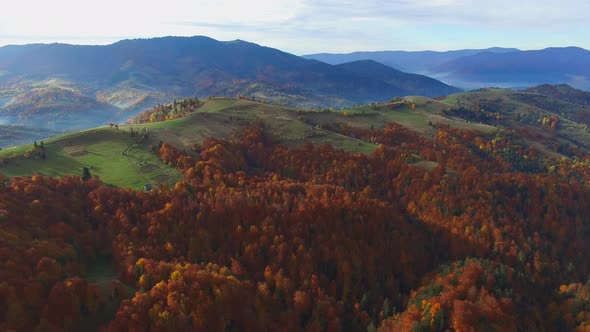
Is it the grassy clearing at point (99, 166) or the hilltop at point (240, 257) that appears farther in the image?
the grassy clearing at point (99, 166)

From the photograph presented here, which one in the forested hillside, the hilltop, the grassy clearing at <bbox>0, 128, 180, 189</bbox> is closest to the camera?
the forested hillside

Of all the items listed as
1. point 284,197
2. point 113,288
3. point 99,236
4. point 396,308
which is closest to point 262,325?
point 113,288

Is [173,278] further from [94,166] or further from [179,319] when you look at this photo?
[94,166]

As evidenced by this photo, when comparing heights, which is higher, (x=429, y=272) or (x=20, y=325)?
(x=20, y=325)

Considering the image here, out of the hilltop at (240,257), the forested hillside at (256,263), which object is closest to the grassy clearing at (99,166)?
the hilltop at (240,257)

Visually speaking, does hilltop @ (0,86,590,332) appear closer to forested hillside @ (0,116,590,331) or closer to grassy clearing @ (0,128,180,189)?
forested hillside @ (0,116,590,331)

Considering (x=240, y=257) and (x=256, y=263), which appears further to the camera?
(x=240, y=257)

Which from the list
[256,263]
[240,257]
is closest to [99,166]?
[240,257]

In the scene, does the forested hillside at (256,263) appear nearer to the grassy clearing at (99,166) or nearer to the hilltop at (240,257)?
the hilltop at (240,257)

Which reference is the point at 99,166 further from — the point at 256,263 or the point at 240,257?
the point at 256,263

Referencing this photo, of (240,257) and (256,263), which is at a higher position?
(240,257)

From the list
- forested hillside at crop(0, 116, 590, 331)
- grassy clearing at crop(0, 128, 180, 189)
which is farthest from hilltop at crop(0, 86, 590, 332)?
grassy clearing at crop(0, 128, 180, 189)
